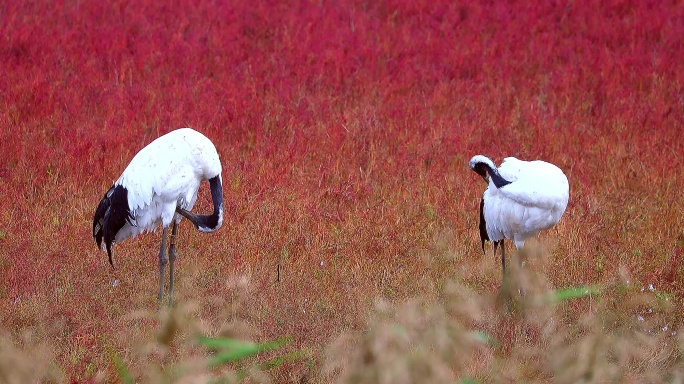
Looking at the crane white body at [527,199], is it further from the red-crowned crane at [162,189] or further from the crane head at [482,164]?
the red-crowned crane at [162,189]

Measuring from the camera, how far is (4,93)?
8.38m

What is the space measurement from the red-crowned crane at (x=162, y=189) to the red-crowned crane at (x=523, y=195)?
5.13 feet

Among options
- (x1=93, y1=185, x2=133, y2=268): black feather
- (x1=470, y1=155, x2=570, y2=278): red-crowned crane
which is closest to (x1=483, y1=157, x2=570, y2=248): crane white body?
(x1=470, y1=155, x2=570, y2=278): red-crowned crane

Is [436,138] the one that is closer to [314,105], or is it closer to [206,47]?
[314,105]

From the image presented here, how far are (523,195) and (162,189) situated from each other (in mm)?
2048

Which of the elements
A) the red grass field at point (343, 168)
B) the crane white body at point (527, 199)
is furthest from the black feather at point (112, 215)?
the crane white body at point (527, 199)

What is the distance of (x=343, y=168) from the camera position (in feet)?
25.3

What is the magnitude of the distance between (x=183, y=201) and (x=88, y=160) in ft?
6.17

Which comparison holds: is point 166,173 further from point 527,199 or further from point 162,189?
point 527,199

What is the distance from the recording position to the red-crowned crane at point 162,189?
562 cm

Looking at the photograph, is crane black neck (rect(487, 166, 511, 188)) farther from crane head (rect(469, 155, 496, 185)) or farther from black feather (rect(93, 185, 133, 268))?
black feather (rect(93, 185, 133, 268))

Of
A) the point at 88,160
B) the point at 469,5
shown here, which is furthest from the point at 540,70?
the point at 88,160

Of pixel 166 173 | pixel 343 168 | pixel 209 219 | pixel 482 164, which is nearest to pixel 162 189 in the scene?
pixel 166 173

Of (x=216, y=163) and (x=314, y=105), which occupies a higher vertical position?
(x=216, y=163)
